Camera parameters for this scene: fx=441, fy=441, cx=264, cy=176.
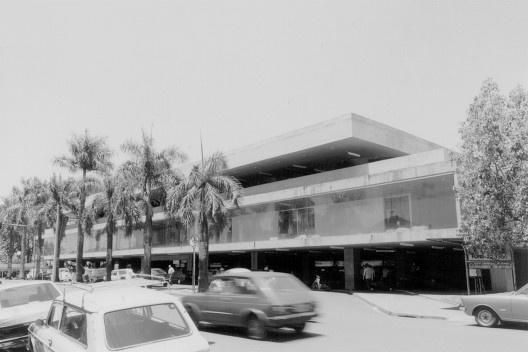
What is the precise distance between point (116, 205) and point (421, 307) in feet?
76.0

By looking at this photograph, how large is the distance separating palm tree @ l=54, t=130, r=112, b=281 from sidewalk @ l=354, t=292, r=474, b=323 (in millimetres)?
26442

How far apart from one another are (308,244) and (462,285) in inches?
488

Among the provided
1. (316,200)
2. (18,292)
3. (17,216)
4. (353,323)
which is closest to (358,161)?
(316,200)

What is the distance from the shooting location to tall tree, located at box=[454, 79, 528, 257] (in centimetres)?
1619

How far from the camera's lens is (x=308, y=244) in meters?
27.3

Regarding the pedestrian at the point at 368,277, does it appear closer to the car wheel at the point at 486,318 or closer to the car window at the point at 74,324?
the car wheel at the point at 486,318

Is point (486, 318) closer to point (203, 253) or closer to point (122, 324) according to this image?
point (122, 324)

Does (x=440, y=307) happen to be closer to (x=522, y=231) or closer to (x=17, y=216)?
(x=522, y=231)

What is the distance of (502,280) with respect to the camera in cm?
2181

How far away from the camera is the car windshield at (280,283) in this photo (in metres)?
10.8

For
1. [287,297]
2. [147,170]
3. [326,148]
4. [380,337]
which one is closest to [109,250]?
[147,170]

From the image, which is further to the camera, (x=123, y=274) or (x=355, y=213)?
(x=123, y=274)

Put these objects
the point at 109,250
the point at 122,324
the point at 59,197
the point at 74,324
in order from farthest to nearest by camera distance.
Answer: the point at 59,197, the point at 109,250, the point at 74,324, the point at 122,324

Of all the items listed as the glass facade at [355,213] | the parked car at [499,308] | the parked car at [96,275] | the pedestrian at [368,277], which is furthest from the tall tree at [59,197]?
the parked car at [499,308]
